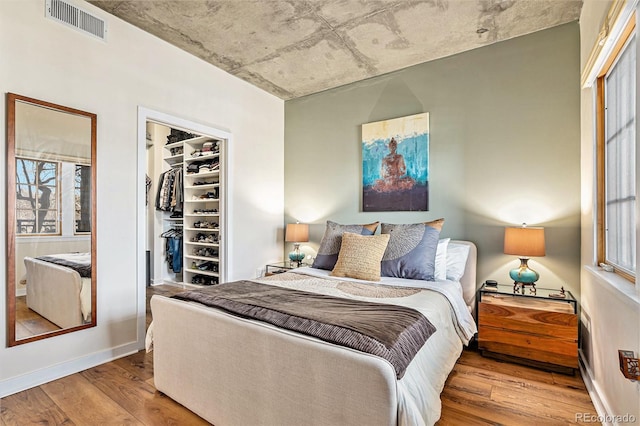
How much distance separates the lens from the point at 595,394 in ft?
6.30

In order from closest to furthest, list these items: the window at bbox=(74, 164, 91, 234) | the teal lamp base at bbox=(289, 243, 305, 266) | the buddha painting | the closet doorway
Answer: the window at bbox=(74, 164, 91, 234) < the buddha painting < the teal lamp base at bbox=(289, 243, 305, 266) < the closet doorway

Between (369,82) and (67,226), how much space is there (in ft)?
10.4

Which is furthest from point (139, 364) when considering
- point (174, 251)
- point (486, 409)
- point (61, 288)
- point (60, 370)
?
point (174, 251)

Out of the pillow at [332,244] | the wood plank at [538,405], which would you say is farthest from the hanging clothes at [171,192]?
the wood plank at [538,405]

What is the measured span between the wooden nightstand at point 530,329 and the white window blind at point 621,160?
0.51 m

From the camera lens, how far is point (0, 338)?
2002 mm

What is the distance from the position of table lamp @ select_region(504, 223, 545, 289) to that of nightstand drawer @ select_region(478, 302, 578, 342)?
32 centimetres

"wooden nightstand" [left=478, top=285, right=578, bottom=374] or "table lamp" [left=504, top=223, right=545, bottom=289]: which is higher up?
"table lamp" [left=504, top=223, right=545, bottom=289]

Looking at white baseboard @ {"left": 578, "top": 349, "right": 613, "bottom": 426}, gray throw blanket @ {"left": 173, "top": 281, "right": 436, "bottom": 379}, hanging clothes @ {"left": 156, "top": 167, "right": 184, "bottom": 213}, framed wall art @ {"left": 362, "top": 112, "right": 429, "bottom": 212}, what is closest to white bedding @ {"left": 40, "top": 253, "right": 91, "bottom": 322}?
gray throw blanket @ {"left": 173, "top": 281, "right": 436, "bottom": 379}

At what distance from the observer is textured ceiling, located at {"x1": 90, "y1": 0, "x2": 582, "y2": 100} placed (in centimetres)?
244

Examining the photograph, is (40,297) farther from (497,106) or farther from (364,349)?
(497,106)

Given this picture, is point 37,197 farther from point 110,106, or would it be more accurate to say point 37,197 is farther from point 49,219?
point 110,106

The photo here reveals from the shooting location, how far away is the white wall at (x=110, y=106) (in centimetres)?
208

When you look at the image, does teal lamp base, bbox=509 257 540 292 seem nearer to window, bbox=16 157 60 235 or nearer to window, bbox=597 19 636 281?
window, bbox=597 19 636 281
